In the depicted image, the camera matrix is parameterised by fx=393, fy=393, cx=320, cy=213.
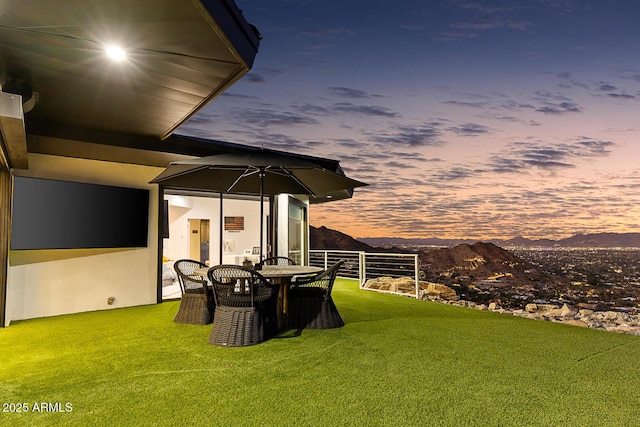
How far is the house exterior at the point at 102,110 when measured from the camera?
2.46 m

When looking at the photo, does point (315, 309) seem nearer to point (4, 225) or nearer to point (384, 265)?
point (4, 225)

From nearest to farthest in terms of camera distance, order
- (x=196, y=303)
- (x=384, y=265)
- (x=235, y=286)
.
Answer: (x=235, y=286)
(x=196, y=303)
(x=384, y=265)

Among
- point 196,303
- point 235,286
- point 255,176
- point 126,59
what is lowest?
point 196,303

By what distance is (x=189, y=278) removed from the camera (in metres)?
4.81

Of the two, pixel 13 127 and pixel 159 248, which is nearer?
pixel 13 127

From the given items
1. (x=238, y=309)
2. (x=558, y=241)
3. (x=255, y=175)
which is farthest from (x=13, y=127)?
(x=558, y=241)

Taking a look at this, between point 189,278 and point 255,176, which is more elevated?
point 255,176

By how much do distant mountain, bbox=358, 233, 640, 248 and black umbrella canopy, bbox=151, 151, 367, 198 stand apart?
9.48 m

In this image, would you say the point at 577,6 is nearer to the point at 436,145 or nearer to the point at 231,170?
the point at 436,145

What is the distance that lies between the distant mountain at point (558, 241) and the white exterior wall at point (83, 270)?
33.0ft

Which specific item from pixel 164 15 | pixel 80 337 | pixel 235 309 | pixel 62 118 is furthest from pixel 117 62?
pixel 80 337

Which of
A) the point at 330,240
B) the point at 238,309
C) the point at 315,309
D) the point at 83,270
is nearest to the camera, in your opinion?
the point at 238,309

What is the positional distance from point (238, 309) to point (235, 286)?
0.25 m

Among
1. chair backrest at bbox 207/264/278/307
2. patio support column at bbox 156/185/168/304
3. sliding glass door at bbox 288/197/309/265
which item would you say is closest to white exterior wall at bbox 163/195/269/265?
sliding glass door at bbox 288/197/309/265
